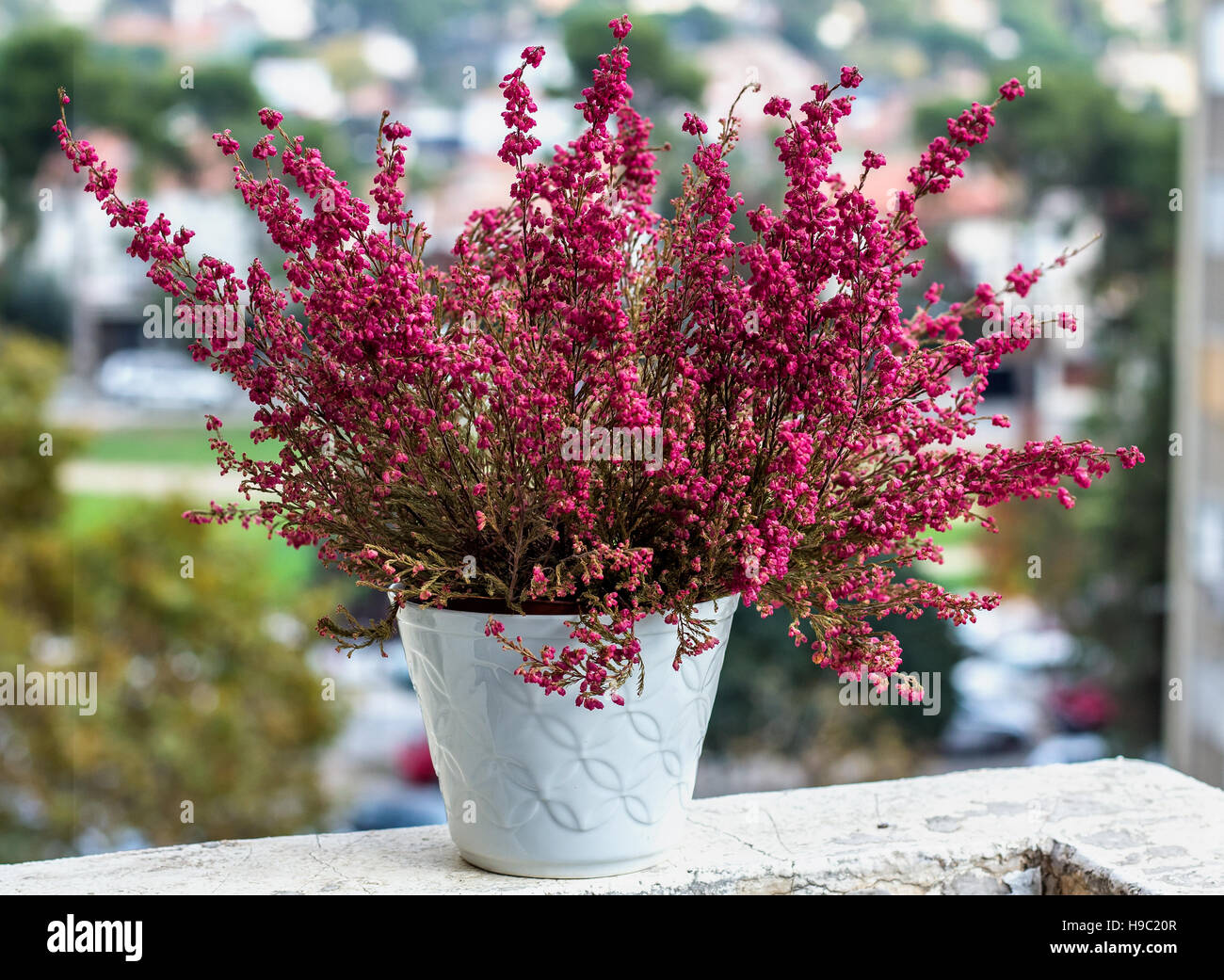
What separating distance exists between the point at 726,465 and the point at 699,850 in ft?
1.24

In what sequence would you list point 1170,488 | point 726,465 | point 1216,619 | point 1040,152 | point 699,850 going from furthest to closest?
1. point 1040,152
2. point 1170,488
3. point 1216,619
4. point 699,850
5. point 726,465

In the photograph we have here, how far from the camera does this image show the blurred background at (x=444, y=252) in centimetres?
447

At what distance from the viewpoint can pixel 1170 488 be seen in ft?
23.8

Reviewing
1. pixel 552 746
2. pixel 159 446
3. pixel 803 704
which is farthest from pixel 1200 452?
pixel 552 746

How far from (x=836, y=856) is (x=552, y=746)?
11.6 inches

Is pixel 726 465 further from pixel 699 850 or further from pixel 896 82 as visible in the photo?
pixel 896 82

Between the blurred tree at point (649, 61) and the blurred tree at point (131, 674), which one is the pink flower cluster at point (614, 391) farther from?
the blurred tree at point (649, 61)

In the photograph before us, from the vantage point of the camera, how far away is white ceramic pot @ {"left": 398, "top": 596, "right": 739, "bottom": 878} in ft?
3.13

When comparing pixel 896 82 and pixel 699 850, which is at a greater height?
pixel 896 82

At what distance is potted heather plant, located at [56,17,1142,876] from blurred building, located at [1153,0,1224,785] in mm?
6075

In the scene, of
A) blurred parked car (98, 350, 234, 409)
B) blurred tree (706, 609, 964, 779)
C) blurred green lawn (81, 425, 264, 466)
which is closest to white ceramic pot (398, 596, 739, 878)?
blurred tree (706, 609, 964, 779)

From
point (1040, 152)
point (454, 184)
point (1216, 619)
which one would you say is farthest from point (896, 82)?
point (1216, 619)

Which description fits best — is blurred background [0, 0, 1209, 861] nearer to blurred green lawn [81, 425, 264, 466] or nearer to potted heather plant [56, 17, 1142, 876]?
blurred green lawn [81, 425, 264, 466]

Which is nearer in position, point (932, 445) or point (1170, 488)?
point (932, 445)
